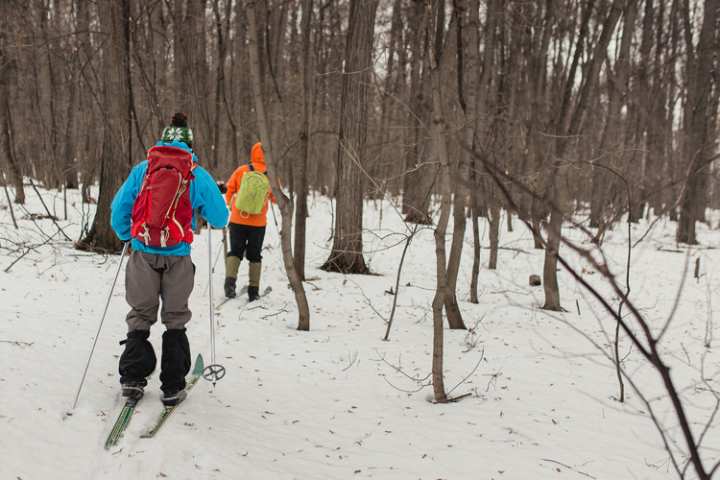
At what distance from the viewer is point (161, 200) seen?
3422mm

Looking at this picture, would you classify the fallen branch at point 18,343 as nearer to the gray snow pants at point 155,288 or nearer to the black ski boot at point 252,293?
the gray snow pants at point 155,288

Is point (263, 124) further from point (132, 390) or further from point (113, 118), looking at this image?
point (113, 118)

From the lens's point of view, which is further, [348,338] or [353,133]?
[353,133]

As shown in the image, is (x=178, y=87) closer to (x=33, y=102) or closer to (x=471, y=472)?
(x=33, y=102)

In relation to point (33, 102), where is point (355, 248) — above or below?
below

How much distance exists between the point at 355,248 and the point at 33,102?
13626mm

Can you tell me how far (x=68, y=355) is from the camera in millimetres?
4008

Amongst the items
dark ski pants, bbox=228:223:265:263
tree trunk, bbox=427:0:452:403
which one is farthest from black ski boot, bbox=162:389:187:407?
dark ski pants, bbox=228:223:265:263

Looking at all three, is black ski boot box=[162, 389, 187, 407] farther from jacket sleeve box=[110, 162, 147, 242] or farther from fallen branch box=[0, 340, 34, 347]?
fallen branch box=[0, 340, 34, 347]

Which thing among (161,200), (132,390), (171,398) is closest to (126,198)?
(161,200)

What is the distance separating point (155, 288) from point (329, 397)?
1608 mm

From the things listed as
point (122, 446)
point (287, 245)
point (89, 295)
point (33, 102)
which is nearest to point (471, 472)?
point (122, 446)

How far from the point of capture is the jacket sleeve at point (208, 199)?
149 inches

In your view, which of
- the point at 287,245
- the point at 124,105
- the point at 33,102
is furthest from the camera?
the point at 33,102
